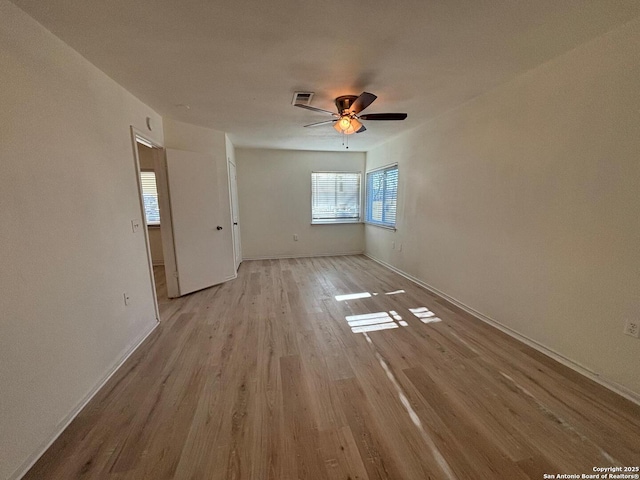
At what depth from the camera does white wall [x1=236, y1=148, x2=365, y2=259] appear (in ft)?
16.8

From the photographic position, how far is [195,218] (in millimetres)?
3443

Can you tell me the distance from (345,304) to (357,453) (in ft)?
6.09

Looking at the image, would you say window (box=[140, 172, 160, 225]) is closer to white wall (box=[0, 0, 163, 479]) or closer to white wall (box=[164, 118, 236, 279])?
white wall (box=[164, 118, 236, 279])

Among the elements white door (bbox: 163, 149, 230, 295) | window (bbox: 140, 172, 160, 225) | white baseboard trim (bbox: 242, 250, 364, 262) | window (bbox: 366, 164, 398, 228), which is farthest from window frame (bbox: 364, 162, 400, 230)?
window (bbox: 140, 172, 160, 225)

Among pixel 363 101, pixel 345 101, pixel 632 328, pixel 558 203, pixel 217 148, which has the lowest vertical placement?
pixel 632 328

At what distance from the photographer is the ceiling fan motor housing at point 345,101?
2434mm

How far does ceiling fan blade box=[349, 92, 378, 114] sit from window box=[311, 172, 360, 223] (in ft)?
10.1

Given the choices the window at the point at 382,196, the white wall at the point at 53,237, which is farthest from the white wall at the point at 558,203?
the white wall at the point at 53,237

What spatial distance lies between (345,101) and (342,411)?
8.60 feet

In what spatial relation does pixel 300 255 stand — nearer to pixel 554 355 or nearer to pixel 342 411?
pixel 342 411

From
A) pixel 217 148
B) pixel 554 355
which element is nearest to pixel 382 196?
pixel 217 148

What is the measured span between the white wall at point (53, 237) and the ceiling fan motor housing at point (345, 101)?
6.60 ft

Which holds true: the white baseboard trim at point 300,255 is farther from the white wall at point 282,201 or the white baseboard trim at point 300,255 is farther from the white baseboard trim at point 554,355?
the white baseboard trim at point 554,355

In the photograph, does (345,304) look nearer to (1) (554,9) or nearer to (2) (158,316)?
(2) (158,316)
